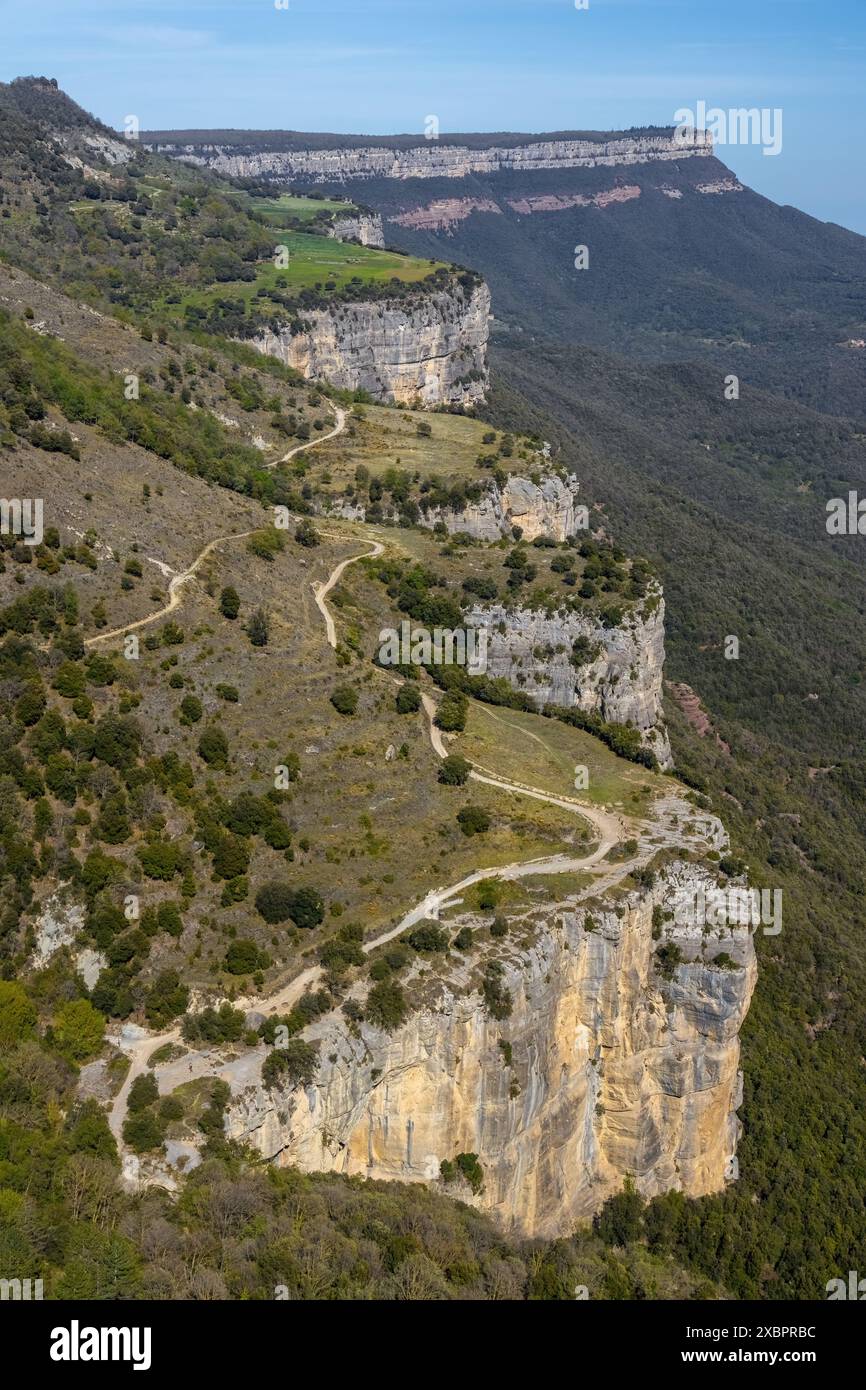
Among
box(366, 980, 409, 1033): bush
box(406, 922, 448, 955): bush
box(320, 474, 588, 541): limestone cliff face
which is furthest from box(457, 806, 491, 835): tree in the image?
box(320, 474, 588, 541): limestone cliff face

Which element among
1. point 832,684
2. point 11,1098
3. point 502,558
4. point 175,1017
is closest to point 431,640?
point 502,558

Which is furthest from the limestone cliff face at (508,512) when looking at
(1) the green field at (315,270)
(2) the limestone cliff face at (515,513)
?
(1) the green field at (315,270)

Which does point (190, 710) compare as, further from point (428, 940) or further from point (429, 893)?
point (428, 940)

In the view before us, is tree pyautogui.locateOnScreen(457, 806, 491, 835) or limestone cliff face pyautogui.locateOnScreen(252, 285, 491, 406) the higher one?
limestone cliff face pyautogui.locateOnScreen(252, 285, 491, 406)

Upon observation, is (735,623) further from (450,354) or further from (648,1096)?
(648,1096)

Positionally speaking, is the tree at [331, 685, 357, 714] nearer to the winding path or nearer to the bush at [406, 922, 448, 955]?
the winding path

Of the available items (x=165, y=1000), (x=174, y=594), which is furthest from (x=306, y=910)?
(x=174, y=594)
